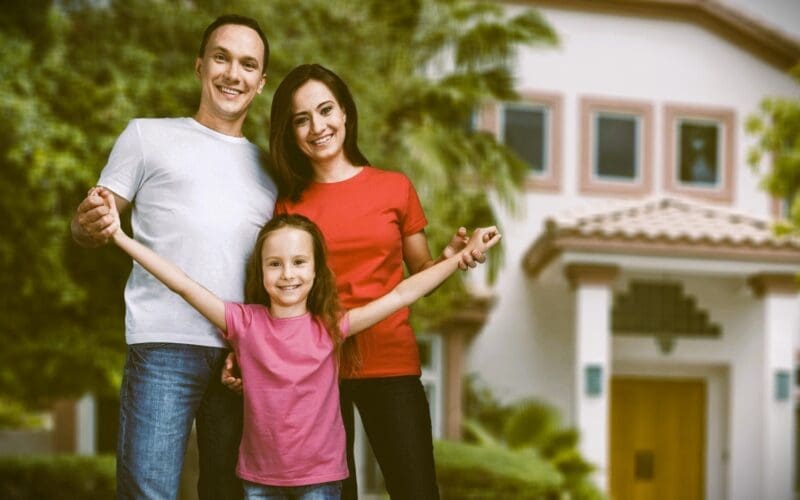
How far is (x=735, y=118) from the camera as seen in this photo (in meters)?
13.6

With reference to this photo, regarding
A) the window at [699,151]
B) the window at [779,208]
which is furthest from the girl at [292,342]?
the window at [779,208]

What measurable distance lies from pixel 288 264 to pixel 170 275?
29 cm

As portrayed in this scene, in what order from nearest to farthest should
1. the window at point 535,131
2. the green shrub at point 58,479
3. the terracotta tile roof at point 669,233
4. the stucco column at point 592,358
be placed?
the green shrub at point 58,479 < the terracotta tile roof at point 669,233 < the stucco column at point 592,358 < the window at point 535,131

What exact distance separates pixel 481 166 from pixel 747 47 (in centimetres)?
498

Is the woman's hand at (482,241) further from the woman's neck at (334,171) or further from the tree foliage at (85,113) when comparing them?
the tree foliage at (85,113)

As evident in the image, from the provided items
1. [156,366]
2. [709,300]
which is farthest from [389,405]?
[709,300]

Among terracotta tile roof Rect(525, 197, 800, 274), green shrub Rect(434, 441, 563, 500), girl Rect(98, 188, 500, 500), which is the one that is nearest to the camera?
girl Rect(98, 188, 500, 500)

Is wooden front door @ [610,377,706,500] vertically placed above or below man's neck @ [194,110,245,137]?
below

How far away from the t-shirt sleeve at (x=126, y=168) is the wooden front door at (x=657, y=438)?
1071 centimetres

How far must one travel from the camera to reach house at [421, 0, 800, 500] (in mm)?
11219

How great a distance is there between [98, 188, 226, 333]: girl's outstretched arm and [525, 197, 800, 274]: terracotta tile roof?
27.4 feet

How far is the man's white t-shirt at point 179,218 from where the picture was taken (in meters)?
2.68

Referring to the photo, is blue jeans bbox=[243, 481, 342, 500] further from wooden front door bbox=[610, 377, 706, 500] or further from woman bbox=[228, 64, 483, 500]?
wooden front door bbox=[610, 377, 706, 500]

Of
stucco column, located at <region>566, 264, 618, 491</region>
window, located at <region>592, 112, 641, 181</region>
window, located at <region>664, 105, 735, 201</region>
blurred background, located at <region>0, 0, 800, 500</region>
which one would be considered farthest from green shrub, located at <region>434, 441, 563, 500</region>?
window, located at <region>664, 105, 735, 201</region>
